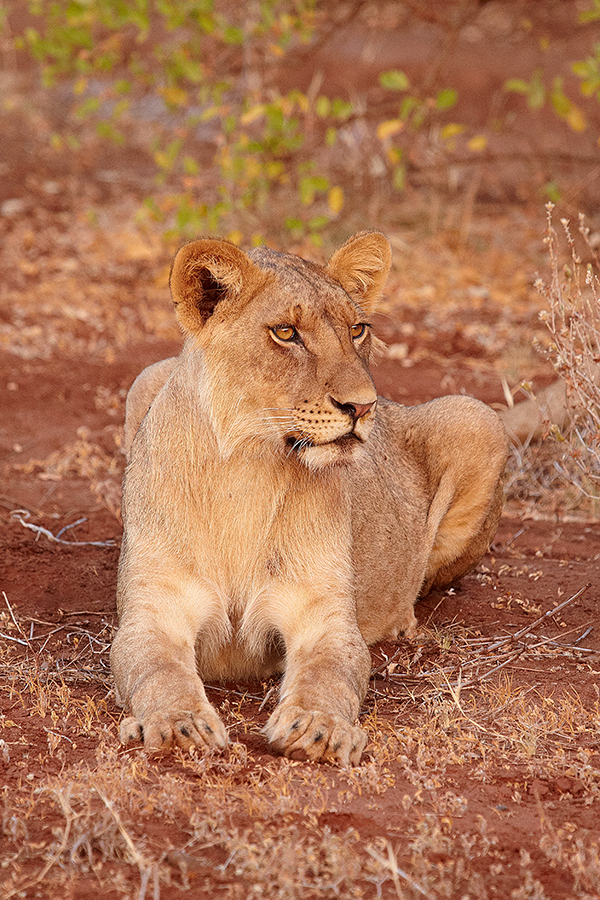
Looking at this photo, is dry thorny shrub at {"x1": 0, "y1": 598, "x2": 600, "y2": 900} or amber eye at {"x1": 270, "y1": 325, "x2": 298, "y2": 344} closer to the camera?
dry thorny shrub at {"x1": 0, "y1": 598, "x2": 600, "y2": 900}

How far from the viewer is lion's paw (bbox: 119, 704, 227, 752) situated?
312 centimetres

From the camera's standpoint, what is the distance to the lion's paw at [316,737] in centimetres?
313

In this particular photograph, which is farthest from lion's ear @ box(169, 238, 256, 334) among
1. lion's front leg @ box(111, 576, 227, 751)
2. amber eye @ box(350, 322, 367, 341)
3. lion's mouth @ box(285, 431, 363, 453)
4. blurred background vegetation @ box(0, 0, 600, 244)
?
blurred background vegetation @ box(0, 0, 600, 244)

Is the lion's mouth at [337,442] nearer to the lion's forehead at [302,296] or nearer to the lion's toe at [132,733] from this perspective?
the lion's forehead at [302,296]

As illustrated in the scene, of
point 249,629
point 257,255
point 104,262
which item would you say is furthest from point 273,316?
point 104,262

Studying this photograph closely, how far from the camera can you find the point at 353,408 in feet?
10.8

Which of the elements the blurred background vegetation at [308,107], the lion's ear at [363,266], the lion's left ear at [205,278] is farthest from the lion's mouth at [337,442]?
the blurred background vegetation at [308,107]

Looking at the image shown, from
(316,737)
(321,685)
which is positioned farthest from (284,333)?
(316,737)

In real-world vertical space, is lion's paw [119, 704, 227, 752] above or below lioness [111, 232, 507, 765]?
below

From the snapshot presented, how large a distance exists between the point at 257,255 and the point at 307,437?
2.27 feet

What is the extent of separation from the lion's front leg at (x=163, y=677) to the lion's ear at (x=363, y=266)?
1.20 metres

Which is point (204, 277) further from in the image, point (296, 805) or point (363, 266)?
point (296, 805)

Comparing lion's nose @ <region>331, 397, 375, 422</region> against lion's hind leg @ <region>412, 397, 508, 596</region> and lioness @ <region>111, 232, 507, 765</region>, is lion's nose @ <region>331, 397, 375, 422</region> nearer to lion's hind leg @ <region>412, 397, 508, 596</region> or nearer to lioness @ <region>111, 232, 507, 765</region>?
lioness @ <region>111, 232, 507, 765</region>

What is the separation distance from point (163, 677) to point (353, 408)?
96cm
